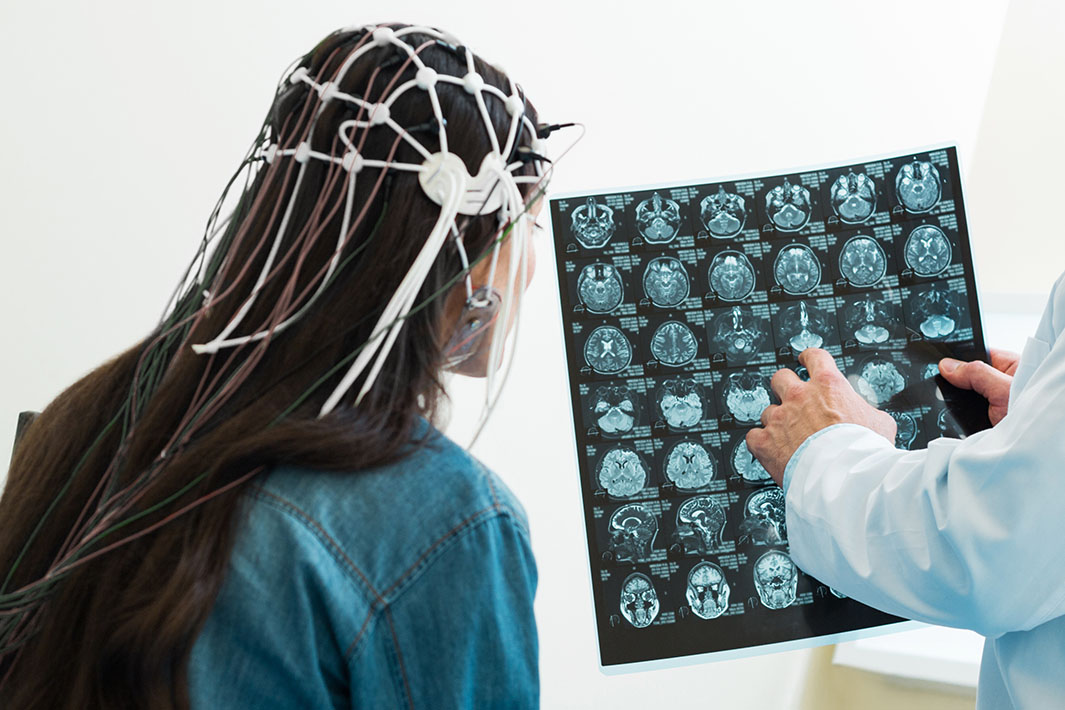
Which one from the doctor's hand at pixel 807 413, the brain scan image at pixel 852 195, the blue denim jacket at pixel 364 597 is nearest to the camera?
the blue denim jacket at pixel 364 597

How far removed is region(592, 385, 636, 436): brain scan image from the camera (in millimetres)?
1125

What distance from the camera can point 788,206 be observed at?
1.18m

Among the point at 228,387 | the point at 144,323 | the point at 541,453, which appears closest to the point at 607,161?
the point at 541,453

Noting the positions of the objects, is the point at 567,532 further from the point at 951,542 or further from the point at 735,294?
the point at 951,542

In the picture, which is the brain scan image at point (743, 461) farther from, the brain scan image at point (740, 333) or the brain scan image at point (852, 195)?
the brain scan image at point (852, 195)

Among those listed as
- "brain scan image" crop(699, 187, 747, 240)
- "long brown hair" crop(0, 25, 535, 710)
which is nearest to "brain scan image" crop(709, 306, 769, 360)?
"brain scan image" crop(699, 187, 747, 240)

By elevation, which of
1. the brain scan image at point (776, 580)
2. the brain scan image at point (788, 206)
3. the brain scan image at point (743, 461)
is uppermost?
the brain scan image at point (788, 206)

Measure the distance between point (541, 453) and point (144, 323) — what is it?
841 mm

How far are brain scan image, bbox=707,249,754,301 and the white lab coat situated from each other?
0.76ft

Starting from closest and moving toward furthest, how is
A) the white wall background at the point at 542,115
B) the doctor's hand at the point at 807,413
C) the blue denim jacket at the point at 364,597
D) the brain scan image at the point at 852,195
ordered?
the blue denim jacket at the point at 364,597
the doctor's hand at the point at 807,413
the brain scan image at the point at 852,195
the white wall background at the point at 542,115

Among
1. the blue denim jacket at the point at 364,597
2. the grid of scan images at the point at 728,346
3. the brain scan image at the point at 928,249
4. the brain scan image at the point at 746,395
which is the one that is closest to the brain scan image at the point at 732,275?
the grid of scan images at the point at 728,346

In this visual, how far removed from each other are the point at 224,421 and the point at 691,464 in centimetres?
60

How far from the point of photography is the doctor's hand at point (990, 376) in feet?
3.66

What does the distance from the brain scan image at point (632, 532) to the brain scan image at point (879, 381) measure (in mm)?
322
